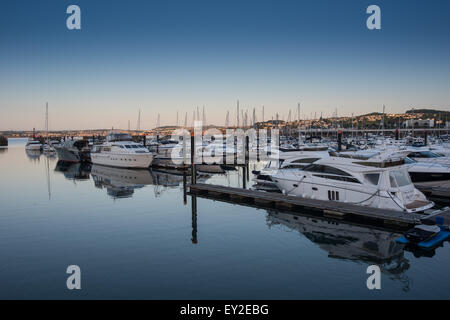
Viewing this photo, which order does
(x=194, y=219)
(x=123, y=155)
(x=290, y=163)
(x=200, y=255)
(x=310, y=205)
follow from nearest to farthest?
(x=200, y=255)
(x=310, y=205)
(x=194, y=219)
(x=290, y=163)
(x=123, y=155)

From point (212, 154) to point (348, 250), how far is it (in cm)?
2562

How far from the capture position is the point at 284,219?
52.6 ft

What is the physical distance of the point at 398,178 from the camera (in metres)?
15.4

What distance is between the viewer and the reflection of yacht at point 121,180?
2463 cm

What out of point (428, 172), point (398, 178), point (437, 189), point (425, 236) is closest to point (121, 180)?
point (398, 178)

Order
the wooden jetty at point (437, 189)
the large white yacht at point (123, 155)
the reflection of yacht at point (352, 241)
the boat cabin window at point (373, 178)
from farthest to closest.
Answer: the large white yacht at point (123, 155) < the wooden jetty at point (437, 189) < the boat cabin window at point (373, 178) < the reflection of yacht at point (352, 241)

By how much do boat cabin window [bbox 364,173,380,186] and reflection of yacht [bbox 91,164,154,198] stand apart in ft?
48.1

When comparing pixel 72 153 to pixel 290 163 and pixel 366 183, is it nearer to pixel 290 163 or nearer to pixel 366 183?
pixel 290 163

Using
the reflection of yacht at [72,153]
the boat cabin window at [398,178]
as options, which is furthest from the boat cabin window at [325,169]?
the reflection of yacht at [72,153]

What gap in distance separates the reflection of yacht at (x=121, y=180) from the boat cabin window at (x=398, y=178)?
1564cm

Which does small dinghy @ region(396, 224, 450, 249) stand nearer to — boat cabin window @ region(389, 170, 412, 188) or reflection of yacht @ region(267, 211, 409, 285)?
reflection of yacht @ region(267, 211, 409, 285)

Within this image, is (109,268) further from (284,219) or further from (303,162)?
(303,162)

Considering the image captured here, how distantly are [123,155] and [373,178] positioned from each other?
2861 cm

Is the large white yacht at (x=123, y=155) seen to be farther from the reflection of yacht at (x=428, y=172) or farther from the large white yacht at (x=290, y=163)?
the reflection of yacht at (x=428, y=172)
